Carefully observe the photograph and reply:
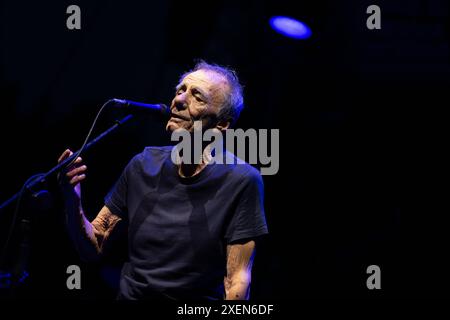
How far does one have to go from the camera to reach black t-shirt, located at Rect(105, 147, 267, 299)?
2066 mm

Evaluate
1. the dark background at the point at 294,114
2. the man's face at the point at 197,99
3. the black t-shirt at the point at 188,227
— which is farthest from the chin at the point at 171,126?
the dark background at the point at 294,114

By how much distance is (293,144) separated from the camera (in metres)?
3.04

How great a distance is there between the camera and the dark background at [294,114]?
2.87 m

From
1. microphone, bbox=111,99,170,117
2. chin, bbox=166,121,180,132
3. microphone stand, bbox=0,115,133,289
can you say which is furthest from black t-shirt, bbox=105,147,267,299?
microphone stand, bbox=0,115,133,289

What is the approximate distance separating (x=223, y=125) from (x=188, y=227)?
579 millimetres

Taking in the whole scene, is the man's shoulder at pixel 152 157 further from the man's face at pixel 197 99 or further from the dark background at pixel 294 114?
the dark background at pixel 294 114

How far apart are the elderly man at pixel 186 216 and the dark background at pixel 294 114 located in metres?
0.63

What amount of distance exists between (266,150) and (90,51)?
131cm

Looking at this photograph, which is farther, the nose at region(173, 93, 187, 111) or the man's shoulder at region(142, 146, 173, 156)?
the man's shoulder at region(142, 146, 173, 156)

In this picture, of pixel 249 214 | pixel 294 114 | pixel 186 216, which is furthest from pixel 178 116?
pixel 294 114

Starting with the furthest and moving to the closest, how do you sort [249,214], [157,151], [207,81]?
[157,151], [207,81], [249,214]

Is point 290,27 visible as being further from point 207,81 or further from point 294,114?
point 207,81

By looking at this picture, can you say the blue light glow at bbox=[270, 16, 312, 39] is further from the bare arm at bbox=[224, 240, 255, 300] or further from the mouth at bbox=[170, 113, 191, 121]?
the bare arm at bbox=[224, 240, 255, 300]

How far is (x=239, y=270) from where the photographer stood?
2.00 m
